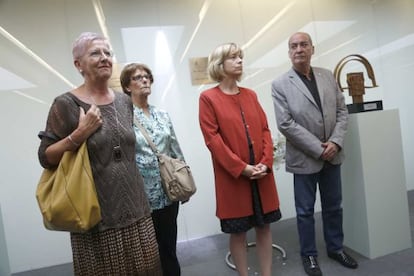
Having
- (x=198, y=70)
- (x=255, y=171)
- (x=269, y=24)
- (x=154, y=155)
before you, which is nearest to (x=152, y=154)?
(x=154, y=155)

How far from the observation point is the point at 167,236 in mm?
1823

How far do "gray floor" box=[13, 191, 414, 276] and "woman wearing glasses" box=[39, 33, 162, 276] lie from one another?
1.30 meters

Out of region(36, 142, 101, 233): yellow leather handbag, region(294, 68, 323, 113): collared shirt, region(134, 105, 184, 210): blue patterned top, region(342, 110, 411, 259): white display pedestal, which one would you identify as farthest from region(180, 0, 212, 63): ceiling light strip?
region(36, 142, 101, 233): yellow leather handbag

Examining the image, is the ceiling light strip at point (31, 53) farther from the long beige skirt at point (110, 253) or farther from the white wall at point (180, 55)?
the long beige skirt at point (110, 253)

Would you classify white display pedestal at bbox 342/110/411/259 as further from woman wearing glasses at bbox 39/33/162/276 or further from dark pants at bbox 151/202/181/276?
woman wearing glasses at bbox 39/33/162/276

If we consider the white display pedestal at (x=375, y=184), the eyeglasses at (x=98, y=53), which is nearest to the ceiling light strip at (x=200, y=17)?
the white display pedestal at (x=375, y=184)

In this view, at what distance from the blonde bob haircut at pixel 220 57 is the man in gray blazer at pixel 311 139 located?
1.79ft

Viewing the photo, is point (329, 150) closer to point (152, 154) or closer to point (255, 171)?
point (255, 171)

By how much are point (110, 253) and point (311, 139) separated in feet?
4.82

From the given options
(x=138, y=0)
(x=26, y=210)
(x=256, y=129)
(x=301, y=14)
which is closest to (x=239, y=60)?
(x=256, y=129)

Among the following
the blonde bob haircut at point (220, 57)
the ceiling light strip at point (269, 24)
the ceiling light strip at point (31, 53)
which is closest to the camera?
the blonde bob haircut at point (220, 57)

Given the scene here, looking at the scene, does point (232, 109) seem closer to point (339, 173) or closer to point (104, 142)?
point (104, 142)

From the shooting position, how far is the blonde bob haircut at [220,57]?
182 centimetres

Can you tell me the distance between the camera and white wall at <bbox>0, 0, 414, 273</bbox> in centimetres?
274
